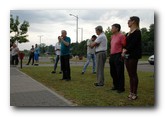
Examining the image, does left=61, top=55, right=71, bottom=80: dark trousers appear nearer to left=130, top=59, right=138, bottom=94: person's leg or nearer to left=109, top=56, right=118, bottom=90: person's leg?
left=109, top=56, right=118, bottom=90: person's leg

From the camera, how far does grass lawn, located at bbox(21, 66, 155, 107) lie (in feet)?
21.3

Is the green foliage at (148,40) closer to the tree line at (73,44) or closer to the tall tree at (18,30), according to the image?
the tree line at (73,44)

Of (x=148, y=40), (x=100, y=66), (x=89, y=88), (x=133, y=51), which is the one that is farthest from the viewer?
(x=100, y=66)

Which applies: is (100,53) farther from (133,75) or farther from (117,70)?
(133,75)

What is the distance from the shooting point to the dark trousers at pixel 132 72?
6492mm

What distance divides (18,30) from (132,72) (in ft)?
6.83

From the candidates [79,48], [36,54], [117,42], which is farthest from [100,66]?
[36,54]

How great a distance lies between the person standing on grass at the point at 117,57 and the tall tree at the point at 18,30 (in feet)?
4.95

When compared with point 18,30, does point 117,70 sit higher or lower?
lower

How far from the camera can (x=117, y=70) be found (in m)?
6.97

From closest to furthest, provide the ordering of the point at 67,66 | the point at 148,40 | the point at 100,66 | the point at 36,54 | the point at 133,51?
the point at 133,51 → the point at 148,40 → the point at 36,54 → the point at 100,66 → the point at 67,66
